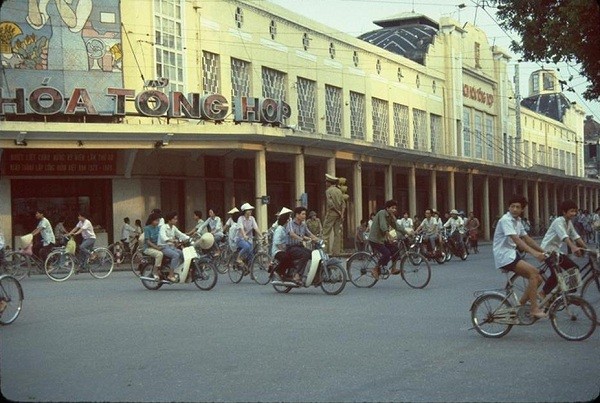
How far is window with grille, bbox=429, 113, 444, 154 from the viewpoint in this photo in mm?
51281

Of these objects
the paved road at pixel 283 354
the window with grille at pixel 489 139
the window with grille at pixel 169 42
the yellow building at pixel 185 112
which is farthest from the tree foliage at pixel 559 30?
Answer: the window with grille at pixel 489 139

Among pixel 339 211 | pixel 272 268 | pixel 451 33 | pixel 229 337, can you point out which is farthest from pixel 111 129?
pixel 451 33

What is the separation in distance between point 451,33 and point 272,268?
39.5 m

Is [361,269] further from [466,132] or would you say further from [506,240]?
[466,132]

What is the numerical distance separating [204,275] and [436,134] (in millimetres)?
36739

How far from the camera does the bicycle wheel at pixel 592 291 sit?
1105cm

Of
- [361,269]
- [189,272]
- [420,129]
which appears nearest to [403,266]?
[361,269]

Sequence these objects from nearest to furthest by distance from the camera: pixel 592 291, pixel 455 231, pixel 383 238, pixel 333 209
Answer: pixel 592 291 → pixel 383 238 → pixel 333 209 → pixel 455 231

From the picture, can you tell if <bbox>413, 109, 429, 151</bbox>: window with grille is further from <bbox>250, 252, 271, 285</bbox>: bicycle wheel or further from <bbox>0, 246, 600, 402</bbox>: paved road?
<bbox>0, 246, 600, 402</bbox>: paved road

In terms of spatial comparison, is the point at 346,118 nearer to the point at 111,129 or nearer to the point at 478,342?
the point at 111,129

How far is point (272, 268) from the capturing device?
1616 centimetres

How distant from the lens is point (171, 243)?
674 inches

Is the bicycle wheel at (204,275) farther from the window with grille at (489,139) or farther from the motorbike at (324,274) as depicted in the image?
the window with grille at (489,139)

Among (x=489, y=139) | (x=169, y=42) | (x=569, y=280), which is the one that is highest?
(x=169, y=42)
